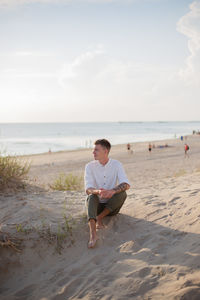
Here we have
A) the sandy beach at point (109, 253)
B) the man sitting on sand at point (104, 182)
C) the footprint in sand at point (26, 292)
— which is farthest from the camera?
the man sitting on sand at point (104, 182)

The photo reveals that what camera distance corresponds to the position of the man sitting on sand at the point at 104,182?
3848 millimetres

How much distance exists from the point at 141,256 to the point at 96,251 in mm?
697

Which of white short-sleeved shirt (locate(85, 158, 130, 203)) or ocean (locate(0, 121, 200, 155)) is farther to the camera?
ocean (locate(0, 121, 200, 155))

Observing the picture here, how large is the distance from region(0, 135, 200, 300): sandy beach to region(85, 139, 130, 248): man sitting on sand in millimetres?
364

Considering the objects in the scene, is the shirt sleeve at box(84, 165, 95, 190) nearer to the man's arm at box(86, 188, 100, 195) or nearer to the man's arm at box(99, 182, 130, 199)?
the man's arm at box(86, 188, 100, 195)

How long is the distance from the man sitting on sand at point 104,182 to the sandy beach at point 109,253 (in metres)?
0.36

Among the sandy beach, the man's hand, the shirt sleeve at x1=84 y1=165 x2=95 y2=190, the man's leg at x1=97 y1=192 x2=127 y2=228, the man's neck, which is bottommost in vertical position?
the sandy beach

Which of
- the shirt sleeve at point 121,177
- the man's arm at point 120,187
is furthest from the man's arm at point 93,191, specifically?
the shirt sleeve at point 121,177

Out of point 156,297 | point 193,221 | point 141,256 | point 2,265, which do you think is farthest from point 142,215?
point 2,265

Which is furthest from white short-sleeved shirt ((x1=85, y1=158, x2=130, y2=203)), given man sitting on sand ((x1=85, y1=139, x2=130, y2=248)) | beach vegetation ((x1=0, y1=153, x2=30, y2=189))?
beach vegetation ((x1=0, y1=153, x2=30, y2=189))

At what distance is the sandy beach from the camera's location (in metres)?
2.71

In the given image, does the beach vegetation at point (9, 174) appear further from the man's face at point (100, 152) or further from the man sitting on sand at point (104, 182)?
the man's face at point (100, 152)

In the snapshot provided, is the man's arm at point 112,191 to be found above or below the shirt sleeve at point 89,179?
below

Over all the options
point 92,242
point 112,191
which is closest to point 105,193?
point 112,191
